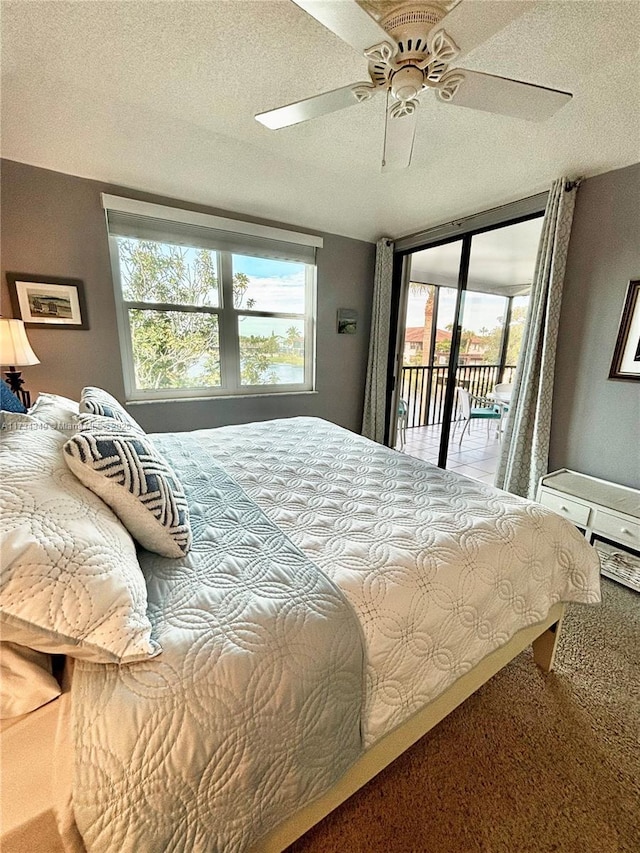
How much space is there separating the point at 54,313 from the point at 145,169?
1162 millimetres

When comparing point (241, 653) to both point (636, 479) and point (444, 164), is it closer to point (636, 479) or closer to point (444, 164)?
point (636, 479)

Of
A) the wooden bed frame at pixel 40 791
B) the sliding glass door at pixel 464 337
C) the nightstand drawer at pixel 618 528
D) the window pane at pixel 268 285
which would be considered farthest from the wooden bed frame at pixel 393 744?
the window pane at pixel 268 285

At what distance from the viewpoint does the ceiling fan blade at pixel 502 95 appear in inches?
48.3

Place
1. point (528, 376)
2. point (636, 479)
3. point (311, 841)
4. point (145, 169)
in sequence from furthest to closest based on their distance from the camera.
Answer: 1. point (528, 376)
2. point (145, 169)
3. point (636, 479)
4. point (311, 841)

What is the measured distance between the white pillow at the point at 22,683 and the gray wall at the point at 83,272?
8.03ft

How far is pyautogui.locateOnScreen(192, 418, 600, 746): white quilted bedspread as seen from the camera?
89 centimetres

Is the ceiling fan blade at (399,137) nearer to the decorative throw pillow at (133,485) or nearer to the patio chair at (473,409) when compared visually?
the decorative throw pillow at (133,485)

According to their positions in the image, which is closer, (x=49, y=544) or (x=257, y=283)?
(x=49, y=544)

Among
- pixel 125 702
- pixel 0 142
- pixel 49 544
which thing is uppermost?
pixel 0 142

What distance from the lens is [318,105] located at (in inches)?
54.2

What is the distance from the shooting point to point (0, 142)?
6.63 feet

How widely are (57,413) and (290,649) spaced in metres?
1.19

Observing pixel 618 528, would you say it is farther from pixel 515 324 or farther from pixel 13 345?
pixel 13 345

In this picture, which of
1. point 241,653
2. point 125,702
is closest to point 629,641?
point 241,653
